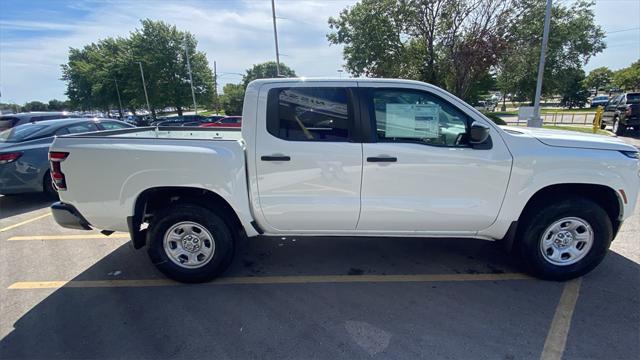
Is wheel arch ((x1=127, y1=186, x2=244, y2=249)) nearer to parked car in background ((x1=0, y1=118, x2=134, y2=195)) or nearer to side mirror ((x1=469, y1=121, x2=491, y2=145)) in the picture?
side mirror ((x1=469, y1=121, x2=491, y2=145))

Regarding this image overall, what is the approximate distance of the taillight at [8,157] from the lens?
5.56 m

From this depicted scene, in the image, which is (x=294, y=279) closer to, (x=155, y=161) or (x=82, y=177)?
(x=155, y=161)

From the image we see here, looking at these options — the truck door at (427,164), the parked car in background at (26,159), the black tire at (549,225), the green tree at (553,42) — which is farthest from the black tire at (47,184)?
the green tree at (553,42)

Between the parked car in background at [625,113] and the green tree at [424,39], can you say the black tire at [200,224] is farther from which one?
the green tree at [424,39]

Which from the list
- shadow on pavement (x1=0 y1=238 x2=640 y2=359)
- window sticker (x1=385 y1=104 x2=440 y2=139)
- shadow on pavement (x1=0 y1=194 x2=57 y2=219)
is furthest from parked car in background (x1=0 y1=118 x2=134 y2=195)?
window sticker (x1=385 y1=104 x2=440 y2=139)

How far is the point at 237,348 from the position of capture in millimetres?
2396

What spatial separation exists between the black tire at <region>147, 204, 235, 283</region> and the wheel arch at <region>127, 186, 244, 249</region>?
60 millimetres

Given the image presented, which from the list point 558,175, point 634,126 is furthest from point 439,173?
point 634,126

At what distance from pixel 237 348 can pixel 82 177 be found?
219 cm

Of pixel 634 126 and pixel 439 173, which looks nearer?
pixel 439 173

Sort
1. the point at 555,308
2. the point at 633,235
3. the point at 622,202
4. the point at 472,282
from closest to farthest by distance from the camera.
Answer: the point at 555,308, the point at 622,202, the point at 472,282, the point at 633,235

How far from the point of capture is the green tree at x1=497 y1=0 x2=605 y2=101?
1905 centimetres

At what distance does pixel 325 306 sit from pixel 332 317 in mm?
168

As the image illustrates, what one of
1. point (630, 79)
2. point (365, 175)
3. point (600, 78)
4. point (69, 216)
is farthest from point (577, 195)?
point (600, 78)
